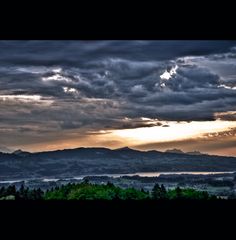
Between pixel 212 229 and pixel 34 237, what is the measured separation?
1101 mm

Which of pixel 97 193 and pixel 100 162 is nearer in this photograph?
pixel 97 193

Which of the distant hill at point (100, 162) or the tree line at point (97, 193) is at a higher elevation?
the distant hill at point (100, 162)

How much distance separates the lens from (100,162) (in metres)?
3.13

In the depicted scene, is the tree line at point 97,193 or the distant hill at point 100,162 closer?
the tree line at point 97,193

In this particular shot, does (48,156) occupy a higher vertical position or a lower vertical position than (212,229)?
higher

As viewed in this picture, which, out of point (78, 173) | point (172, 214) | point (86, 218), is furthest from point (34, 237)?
point (172, 214)

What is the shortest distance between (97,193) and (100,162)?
65 cm

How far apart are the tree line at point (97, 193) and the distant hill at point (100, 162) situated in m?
0.32

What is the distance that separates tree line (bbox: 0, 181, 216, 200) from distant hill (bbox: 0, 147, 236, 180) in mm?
325

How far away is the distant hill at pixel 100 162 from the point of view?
9.59 ft

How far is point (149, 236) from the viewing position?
244cm
